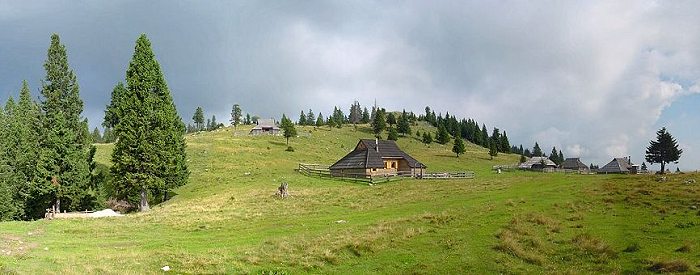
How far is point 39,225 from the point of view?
34.3 m

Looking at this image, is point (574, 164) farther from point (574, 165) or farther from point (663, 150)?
point (663, 150)

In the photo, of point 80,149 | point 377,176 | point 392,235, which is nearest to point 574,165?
point 377,176

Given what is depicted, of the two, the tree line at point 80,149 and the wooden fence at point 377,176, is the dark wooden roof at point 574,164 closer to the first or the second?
the wooden fence at point 377,176

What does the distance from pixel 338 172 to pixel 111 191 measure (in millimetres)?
37240

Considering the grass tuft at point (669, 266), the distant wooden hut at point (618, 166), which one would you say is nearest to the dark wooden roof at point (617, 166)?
the distant wooden hut at point (618, 166)

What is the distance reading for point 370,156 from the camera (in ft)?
262

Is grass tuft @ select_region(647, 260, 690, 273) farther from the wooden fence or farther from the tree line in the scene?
the wooden fence

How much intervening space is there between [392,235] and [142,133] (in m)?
34.8

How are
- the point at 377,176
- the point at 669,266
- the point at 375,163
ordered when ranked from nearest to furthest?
the point at 669,266 → the point at 377,176 → the point at 375,163

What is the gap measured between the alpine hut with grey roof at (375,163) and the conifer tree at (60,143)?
39324 millimetres

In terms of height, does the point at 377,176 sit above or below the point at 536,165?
below

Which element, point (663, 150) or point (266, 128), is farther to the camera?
point (266, 128)

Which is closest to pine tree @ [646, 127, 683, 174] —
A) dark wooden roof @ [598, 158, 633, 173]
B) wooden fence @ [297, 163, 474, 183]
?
dark wooden roof @ [598, 158, 633, 173]

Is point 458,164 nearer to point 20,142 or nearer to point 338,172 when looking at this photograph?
point 338,172
